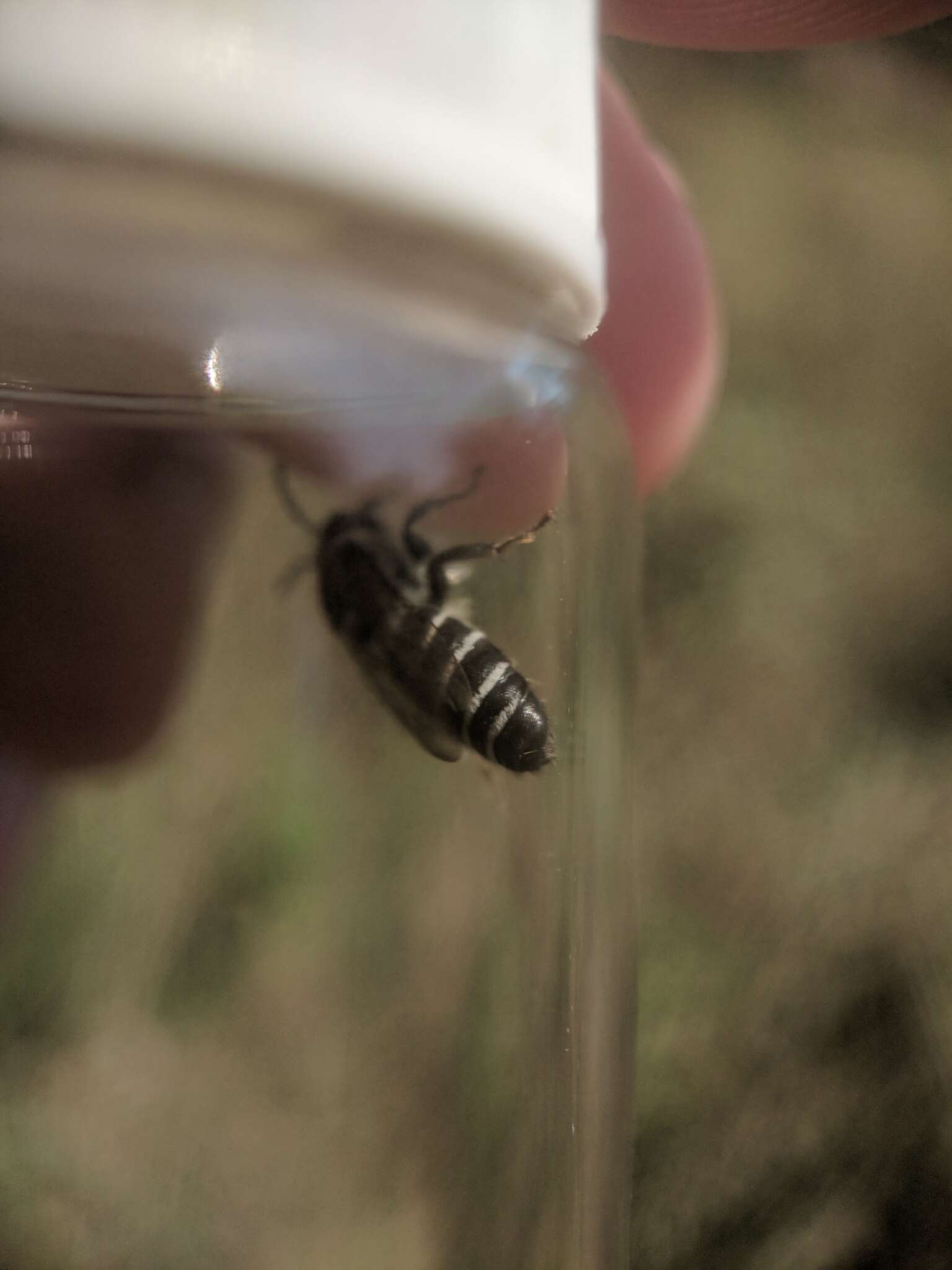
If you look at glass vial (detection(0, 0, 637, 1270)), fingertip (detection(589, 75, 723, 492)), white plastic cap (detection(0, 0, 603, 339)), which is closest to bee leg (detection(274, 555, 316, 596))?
glass vial (detection(0, 0, 637, 1270))

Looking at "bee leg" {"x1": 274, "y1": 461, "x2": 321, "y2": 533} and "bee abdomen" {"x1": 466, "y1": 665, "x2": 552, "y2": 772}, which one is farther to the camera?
"bee leg" {"x1": 274, "y1": 461, "x2": 321, "y2": 533}

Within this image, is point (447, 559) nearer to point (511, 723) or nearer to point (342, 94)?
point (511, 723)

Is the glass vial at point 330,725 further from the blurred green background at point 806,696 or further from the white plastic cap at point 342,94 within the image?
the blurred green background at point 806,696

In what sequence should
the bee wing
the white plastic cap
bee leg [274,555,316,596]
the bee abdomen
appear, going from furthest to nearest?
1. bee leg [274,555,316,596]
2. the bee wing
3. the bee abdomen
4. the white plastic cap

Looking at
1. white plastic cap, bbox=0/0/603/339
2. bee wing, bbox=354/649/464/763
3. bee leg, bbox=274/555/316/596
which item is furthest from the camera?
bee leg, bbox=274/555/316/596

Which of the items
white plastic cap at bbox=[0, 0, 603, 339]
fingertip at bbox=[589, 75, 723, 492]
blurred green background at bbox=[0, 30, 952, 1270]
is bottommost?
blurred green background at bbox=[0, 30, 952, 1270]

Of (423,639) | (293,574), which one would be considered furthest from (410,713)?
(293,574)

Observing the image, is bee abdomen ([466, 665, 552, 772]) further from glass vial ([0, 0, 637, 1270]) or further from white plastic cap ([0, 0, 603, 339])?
white plastic cap ([0, 0, 603, 339])

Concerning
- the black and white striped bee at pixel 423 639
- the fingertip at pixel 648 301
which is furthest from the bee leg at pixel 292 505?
the fingertip at pixel 648 301
